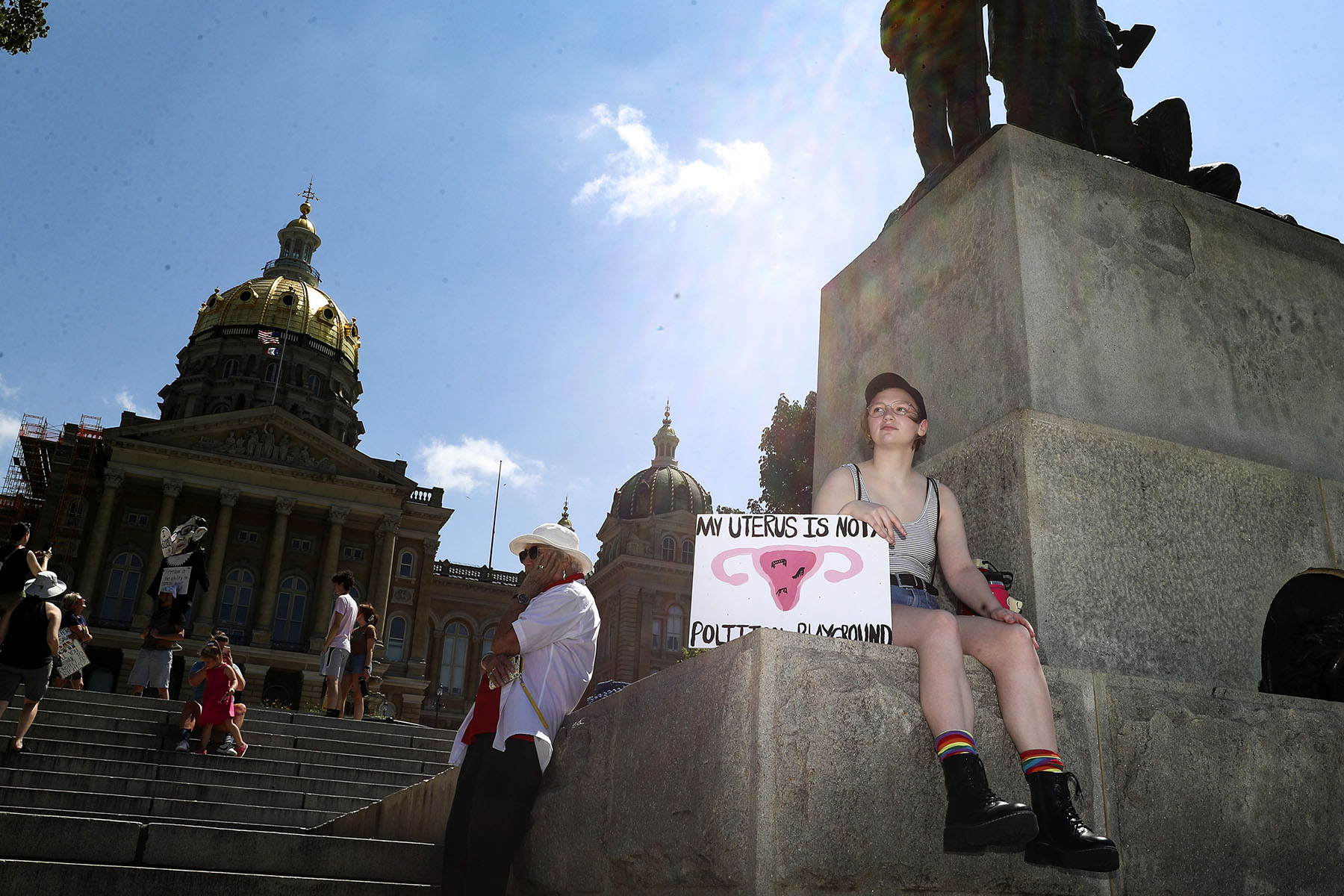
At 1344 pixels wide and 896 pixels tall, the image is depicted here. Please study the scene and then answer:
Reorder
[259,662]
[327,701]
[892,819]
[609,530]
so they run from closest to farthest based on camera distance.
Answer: [892,819], [327,701], [259,662], [609,530]

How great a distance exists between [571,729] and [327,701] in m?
9.80

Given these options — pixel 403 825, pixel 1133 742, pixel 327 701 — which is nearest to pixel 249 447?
pixel 327 701

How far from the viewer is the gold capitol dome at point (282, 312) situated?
200ft

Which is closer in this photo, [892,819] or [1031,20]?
[892,819]

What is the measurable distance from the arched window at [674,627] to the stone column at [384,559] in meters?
17.5

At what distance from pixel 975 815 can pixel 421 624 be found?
2018 inches

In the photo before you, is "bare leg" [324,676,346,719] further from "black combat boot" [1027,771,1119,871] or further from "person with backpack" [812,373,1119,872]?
"black combat boot" [1027,771,1119,871]

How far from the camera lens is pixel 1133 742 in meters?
2.64

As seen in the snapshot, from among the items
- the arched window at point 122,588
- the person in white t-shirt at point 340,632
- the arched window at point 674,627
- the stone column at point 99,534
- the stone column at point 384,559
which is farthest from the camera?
the arched window at point 674,627

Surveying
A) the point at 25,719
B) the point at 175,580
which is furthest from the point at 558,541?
the point at 175,580

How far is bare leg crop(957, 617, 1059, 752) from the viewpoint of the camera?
2348 millimetres

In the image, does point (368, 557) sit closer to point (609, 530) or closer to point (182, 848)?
point (609, 530)

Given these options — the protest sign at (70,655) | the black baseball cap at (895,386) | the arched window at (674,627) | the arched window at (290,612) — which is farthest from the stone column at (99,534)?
the black baseball cap at (895,386)

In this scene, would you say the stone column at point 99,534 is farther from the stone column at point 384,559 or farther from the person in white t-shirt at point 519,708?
the person in white t-shirt at point 519,708
